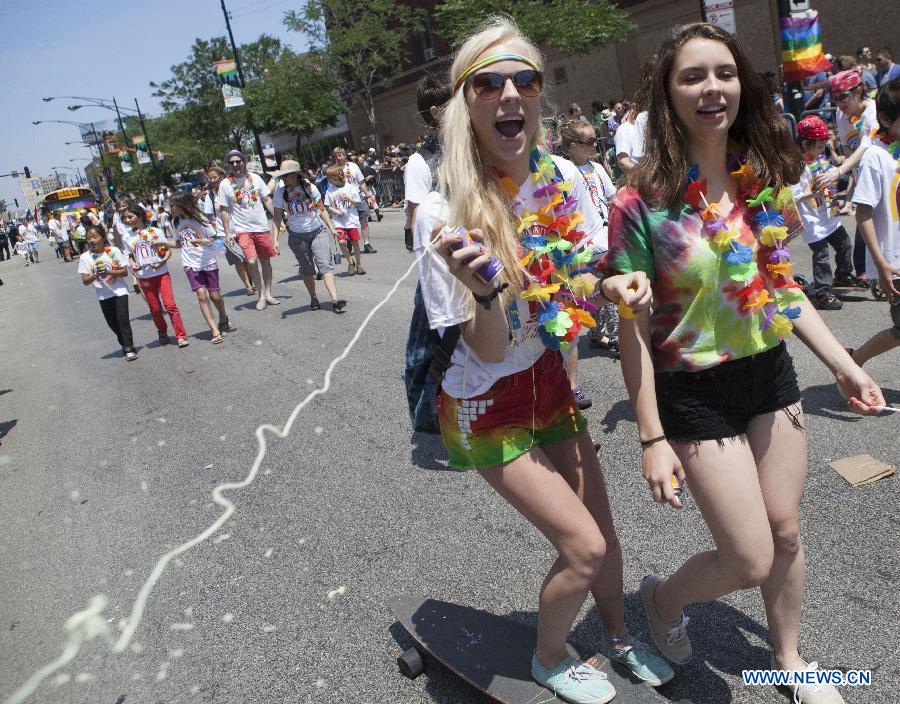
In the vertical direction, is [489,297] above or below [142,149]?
below

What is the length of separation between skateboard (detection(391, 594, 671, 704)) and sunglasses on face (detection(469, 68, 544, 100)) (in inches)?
71.9

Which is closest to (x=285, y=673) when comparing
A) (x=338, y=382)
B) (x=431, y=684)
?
(x=431, y=684)

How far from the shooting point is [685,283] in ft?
7.32

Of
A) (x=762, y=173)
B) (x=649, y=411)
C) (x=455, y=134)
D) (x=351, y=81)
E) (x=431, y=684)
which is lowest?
(x=431, y=684)

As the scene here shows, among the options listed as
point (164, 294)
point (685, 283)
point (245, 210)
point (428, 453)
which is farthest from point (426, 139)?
point (245, 210)

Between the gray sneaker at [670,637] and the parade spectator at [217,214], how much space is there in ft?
27.4

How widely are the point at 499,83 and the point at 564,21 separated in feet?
80.7

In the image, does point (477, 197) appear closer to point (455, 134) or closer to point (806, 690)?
point (455, 134)

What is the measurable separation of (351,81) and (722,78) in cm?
4414

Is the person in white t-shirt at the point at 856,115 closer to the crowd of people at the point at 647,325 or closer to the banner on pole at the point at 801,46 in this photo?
the banner on pole at the point at 801,46

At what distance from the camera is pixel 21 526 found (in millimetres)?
5027

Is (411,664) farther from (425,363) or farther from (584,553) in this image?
(425,363)

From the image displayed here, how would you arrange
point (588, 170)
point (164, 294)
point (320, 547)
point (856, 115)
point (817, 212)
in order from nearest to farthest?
point (320, 547) → point (588, 170) → point (817, 212) → point (856, 115) → point (164, 294)

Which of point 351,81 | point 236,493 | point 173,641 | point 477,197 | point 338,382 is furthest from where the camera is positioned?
point 351,81
